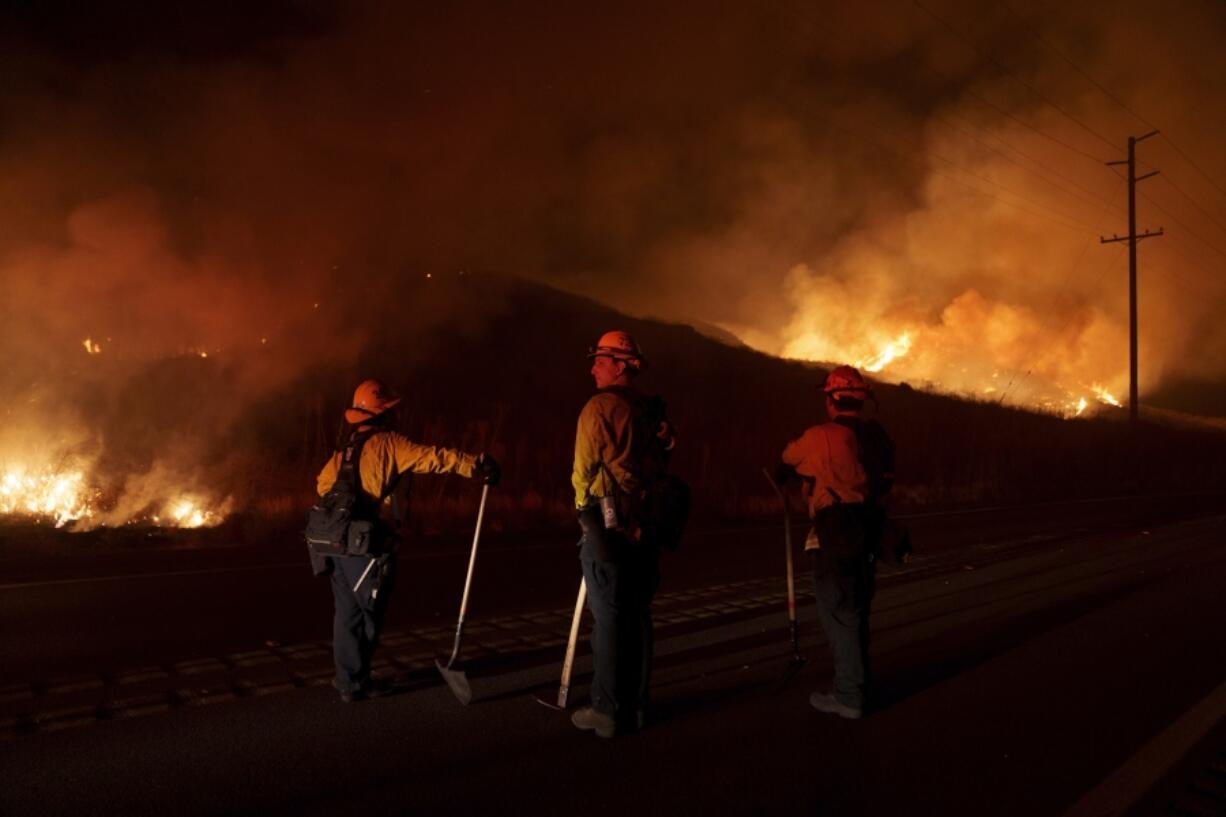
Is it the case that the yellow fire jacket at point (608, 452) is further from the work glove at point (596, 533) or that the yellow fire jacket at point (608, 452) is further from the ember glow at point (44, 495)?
the ember glow at point (44, 495)

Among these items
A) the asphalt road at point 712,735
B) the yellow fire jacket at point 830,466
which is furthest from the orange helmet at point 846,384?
the asphalt road at point 712,735

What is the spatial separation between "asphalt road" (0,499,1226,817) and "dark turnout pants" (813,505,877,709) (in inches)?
9.5

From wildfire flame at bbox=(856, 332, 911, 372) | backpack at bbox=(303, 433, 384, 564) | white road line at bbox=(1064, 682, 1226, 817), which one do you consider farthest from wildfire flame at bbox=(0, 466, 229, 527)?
wildfire flame at bbox=(856, 332, 911, 372)

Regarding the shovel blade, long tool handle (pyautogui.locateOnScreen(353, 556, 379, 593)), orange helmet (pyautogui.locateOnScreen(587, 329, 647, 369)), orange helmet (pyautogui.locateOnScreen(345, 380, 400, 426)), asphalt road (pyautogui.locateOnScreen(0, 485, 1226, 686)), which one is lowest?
the shovel blade

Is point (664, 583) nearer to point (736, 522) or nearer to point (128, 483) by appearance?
point (736, 522)

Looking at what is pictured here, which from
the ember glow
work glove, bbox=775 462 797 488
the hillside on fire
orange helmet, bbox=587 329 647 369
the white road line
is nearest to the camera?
the white road line

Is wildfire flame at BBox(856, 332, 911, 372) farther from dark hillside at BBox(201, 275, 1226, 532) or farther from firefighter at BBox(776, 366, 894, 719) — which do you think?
firefighter at BBox(776, 366, 894, 719)

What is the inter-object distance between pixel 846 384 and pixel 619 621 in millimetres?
1856

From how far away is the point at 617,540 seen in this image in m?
4.45

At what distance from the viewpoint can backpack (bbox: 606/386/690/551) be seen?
447 centimetres

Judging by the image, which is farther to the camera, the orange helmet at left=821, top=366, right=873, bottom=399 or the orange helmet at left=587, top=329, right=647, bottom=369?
the orange helmet at left=821, top=366, right=873, bottom=399

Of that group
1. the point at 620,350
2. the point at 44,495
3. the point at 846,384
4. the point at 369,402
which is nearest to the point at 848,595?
the point at 846,384

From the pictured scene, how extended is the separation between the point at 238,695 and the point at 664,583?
16.2 ft

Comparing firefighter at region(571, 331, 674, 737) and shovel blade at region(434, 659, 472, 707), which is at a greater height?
firefighter at region(571, 331, 674, 737)
